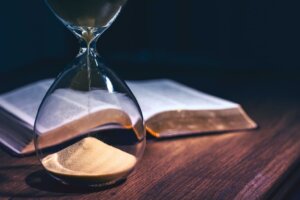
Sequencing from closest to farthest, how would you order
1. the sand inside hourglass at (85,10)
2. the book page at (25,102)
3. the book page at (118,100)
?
the sand inside hourglass at (85,10) < the book page at (118,100) < the book page at (25,102)

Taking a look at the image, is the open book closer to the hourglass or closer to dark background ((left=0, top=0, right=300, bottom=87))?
the hourglass

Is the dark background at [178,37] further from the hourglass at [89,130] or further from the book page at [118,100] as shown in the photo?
the hourglass at [89,130]

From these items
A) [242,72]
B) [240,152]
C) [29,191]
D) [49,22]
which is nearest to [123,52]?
[49,22]

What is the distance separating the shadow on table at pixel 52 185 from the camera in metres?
0.66

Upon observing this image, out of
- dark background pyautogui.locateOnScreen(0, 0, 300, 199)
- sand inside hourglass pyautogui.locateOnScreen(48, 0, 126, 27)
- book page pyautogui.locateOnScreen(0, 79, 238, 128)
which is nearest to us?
sand inside hourglass pyautogui.locateOnScreen(48, 0, 126, 27)

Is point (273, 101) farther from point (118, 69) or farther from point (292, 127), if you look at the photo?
point (118, 69)

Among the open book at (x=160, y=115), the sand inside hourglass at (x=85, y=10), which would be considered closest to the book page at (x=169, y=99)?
the open book at (x=160, y=115)

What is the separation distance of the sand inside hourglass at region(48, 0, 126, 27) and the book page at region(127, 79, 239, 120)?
0.26m

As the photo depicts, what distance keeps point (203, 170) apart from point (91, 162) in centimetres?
14

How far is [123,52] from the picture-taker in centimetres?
158

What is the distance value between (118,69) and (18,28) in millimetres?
313

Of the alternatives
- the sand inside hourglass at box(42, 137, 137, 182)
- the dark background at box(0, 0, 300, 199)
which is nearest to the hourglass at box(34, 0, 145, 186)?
the sand inside hourglass at box(42, 137, 137, 182)

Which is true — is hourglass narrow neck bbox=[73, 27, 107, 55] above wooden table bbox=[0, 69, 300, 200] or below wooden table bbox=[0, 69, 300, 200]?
above

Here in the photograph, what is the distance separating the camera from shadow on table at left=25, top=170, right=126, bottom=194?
2.16 ft
